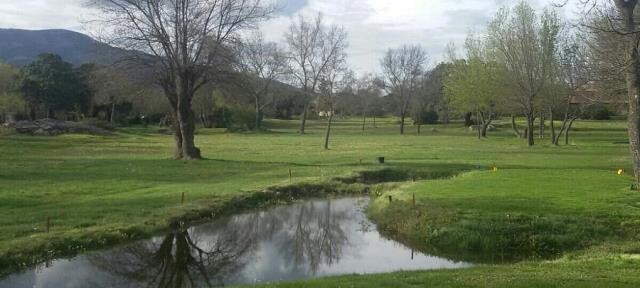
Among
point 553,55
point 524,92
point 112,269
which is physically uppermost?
point 553,55

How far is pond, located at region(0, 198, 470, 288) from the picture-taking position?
1470 cm

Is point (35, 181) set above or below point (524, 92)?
below

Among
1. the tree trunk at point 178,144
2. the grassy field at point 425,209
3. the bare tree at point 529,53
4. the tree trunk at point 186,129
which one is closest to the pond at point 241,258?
the grassy field at point 425,209

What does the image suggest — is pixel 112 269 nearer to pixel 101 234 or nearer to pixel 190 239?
pixel 101 234

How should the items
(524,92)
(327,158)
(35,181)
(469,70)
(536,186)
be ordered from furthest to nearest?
(469,70) < (524,92) < (327,158) < (35,181) < (536,186)

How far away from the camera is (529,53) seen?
180ft

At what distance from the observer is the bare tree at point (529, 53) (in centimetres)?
5497

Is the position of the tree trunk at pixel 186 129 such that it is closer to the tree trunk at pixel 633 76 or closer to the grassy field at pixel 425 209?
the grassy field at pixel 425 209

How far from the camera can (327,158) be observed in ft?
138

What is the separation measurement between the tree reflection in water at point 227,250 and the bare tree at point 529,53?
37.1 m

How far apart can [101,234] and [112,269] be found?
2357 millimetres

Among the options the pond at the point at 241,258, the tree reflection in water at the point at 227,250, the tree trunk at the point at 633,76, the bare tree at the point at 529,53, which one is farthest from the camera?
the bare tree at the point at 529,53

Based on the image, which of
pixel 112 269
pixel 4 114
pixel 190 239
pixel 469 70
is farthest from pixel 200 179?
pixel 4 114

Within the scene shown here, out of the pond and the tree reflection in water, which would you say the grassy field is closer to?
the pond
